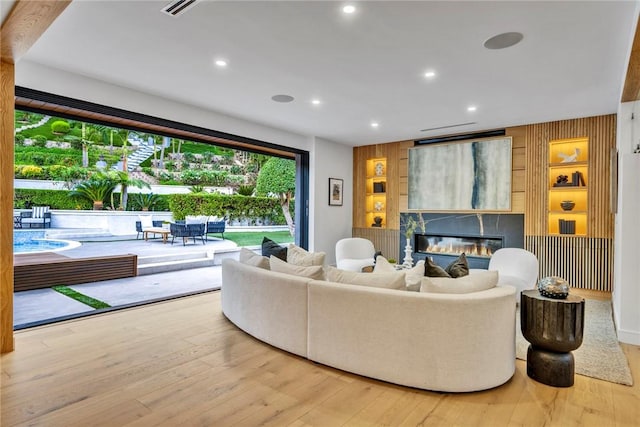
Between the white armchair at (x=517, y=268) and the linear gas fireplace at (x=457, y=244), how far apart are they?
1530mm

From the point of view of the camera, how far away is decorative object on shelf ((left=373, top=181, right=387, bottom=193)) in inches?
299

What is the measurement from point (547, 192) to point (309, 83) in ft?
14.2

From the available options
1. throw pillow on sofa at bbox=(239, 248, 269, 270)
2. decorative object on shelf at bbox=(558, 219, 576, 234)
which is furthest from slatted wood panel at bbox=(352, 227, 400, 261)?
Result: throw pillow on sofa at bbox=(239, 248, 269, 270)

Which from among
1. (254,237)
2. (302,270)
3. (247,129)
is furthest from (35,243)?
(302,270)

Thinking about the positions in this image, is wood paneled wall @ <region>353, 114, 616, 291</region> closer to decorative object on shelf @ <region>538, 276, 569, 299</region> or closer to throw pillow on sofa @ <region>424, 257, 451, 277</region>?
decorative object on shelf @ <region>538, 276, 569, 299</region>

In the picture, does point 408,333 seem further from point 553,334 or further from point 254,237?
point 254,237

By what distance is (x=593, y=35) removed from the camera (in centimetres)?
286

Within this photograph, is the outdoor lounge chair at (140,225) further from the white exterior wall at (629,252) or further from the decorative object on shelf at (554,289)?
the white exterior wall at (629,252)

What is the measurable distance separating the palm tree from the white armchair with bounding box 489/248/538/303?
12.1 metres

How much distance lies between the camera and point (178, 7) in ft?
8.16

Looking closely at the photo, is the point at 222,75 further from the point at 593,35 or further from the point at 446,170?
the point at 446,170

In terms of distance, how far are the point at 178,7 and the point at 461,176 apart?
17.9 ft

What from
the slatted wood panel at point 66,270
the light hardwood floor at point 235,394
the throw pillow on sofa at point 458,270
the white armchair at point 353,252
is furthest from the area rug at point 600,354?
the slatted wood panel at point 66,270

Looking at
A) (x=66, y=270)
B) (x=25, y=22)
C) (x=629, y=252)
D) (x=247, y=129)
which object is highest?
(x=247, y=129)
